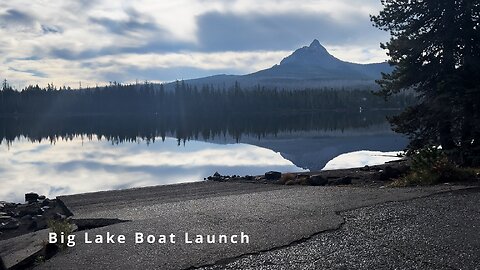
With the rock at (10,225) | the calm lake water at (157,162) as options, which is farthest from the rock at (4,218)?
the calm lake water at (157,162)

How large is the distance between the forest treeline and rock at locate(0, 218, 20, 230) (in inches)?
5766

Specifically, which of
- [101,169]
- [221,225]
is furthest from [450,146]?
[101,169]

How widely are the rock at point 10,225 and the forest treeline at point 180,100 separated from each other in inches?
5766

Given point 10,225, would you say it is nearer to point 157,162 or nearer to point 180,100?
point 157,162

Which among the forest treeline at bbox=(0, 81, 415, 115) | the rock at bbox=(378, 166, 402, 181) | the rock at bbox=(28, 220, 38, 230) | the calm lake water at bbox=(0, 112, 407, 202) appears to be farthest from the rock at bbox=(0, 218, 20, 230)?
the forest treeline at bbox=(0, 81, 415, 115)

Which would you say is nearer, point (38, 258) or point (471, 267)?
point (471, 267)

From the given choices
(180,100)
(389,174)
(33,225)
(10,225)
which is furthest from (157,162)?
(180,100)

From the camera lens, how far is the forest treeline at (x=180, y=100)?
162 m

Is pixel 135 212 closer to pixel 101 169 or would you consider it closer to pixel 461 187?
pixel 461 187

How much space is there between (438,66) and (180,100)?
157076mm

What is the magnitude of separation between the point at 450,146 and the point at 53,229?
16.0 meters

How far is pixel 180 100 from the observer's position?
174250 mm

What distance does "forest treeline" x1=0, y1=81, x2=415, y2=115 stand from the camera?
162 meters

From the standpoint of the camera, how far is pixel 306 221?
313 inches
